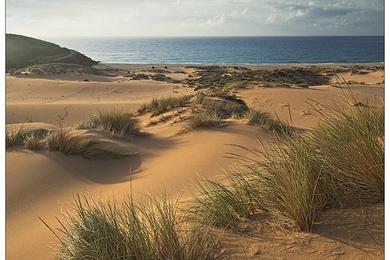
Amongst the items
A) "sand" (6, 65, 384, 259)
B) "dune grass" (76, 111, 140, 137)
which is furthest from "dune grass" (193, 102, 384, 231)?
"dune grass" (76, 111, 140, 137)

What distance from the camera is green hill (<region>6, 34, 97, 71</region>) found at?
4019cm

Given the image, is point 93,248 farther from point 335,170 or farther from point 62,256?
point 335,170

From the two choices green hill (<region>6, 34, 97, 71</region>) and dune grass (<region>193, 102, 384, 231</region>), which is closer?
dune grass (<region>193, 102, 384, 231</region>)

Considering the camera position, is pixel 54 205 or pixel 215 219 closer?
pixel 215 219

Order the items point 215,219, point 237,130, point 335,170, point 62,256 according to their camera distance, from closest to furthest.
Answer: point 62,256, point 215,219, point 335,170, point 237,130

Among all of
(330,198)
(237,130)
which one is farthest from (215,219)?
(237,130)

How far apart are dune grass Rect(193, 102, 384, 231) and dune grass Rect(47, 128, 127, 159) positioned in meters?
3.71

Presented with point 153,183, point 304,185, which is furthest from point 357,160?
point 153,183

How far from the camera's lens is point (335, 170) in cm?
345

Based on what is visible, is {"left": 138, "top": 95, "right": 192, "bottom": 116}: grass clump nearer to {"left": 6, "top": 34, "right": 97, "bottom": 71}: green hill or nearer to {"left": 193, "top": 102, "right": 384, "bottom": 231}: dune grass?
{"left": 193, "top": 102, "right": 384, "bottom": 231}: dune grass

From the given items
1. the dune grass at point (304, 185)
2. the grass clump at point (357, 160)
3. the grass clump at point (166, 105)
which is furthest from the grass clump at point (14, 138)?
Answer: the grass clump at point (166, 105)

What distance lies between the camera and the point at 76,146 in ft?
22.7

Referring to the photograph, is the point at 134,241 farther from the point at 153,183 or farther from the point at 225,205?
the point at 153,183

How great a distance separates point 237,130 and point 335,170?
5040 millimetres
